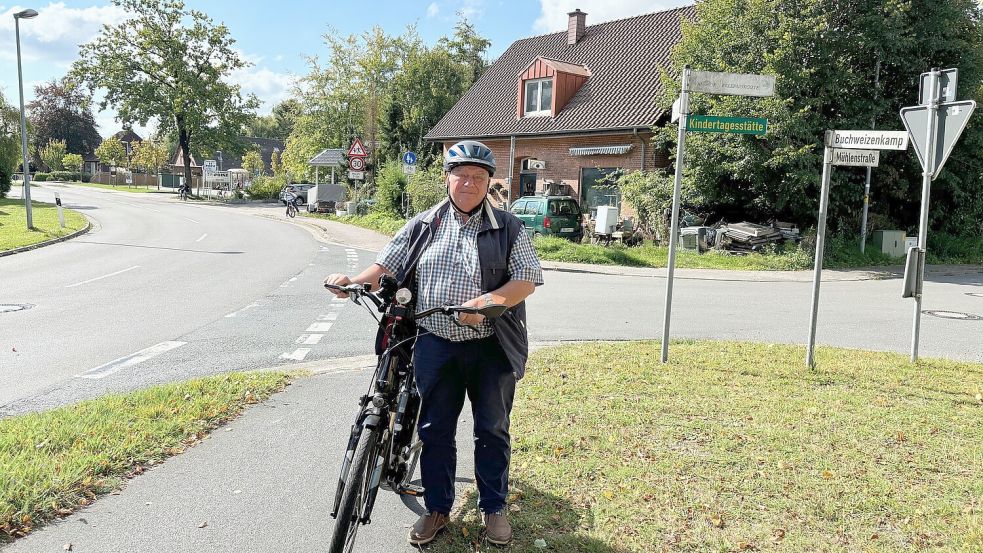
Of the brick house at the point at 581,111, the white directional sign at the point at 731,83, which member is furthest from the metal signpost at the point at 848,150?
the brick house at the point at 581,111

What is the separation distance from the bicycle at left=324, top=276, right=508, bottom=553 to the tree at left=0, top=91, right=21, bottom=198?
44.7m

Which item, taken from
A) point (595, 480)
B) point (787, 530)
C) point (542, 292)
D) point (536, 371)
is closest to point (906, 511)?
point (787, 530)

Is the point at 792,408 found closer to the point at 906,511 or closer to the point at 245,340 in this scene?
the point at 906,511

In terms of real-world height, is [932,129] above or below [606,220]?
above

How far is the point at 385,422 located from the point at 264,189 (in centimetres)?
5263

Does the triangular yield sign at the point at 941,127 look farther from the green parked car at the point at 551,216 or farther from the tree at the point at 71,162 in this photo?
the tree at the point at 71,162

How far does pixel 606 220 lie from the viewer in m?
22.1

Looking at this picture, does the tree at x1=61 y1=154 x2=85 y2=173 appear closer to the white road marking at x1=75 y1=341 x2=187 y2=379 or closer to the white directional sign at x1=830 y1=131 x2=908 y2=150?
the white road marking at x1=75 y1=341 x2=187 y2=379

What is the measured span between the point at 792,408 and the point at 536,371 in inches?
87.3

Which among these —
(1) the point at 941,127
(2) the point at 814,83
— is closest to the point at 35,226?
(2) the point at 814,83

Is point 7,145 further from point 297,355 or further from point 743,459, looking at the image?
point 743,459

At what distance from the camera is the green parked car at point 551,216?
21.9 meters

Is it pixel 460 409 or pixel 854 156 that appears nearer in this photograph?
pixel 460 409

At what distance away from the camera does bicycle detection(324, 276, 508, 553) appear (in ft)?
9.70
